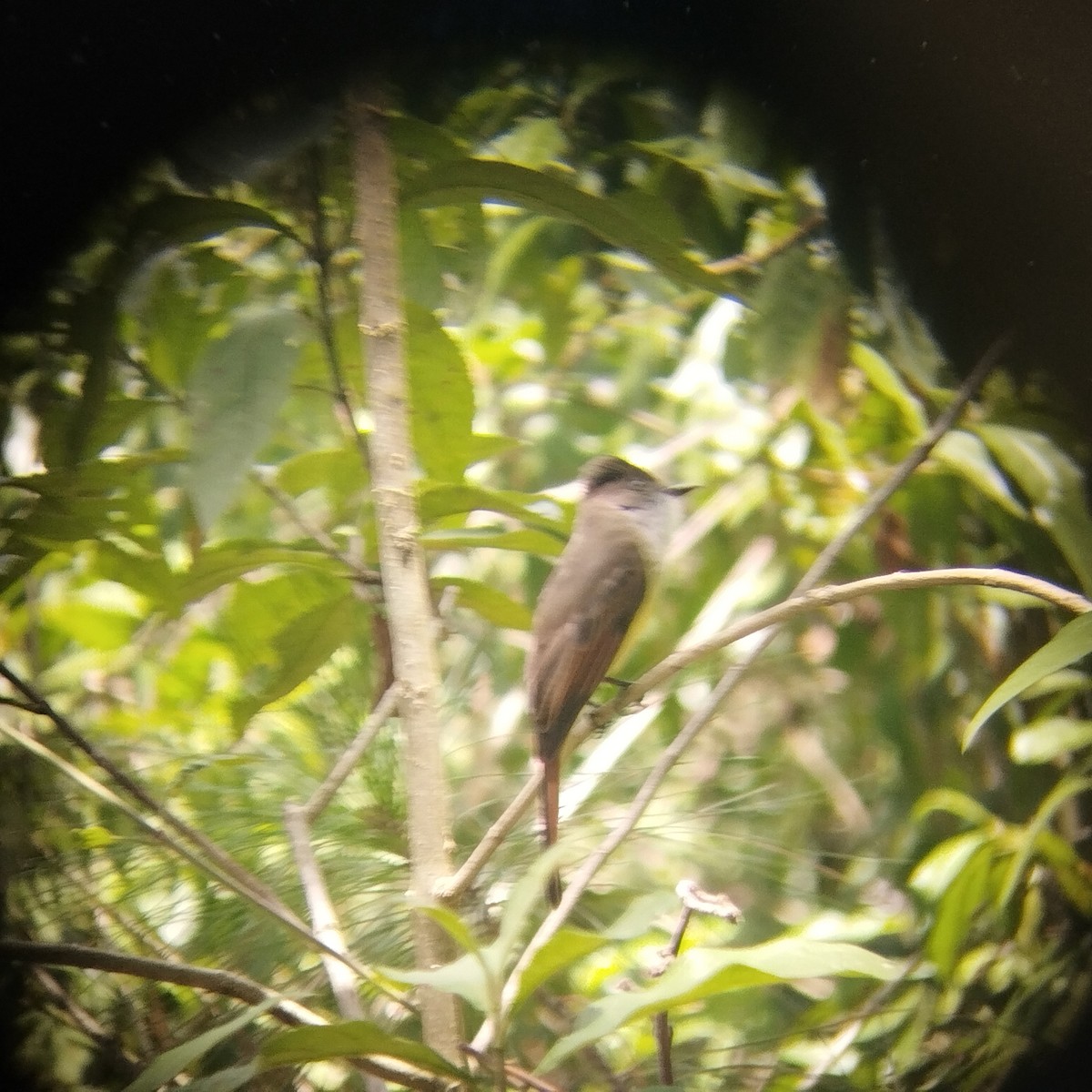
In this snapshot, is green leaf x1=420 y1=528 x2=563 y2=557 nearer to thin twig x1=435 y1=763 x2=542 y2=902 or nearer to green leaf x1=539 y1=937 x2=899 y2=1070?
thin twig x1=435 y1=763 x2=542 y2=902

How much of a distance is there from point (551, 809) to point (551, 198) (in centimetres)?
36

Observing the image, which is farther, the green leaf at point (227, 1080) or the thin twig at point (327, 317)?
the thin twig at point (327, 317)

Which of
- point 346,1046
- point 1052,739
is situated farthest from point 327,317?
point 1052,739

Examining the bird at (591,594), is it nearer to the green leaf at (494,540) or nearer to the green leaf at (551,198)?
the green leaf at (494,540)

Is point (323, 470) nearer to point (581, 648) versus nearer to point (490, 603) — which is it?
point (490, 603)

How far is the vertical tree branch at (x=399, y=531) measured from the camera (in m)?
0.60

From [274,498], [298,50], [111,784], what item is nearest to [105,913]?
[111,784]

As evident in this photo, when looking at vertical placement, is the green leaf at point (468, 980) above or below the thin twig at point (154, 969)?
above

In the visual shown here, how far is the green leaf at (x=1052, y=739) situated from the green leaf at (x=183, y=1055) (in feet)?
1.49

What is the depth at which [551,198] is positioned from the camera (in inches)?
24.9

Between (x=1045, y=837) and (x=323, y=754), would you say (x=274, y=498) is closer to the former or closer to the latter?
(x=323, y=754)

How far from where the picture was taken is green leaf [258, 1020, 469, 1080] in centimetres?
50

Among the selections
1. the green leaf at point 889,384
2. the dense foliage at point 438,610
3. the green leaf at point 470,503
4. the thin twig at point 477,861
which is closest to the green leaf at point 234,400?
the dense foliage at point 438,610

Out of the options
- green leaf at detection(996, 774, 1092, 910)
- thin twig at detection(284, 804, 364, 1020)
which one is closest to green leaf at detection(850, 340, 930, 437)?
green leaf at detection(996, 774, 1092, 910)
